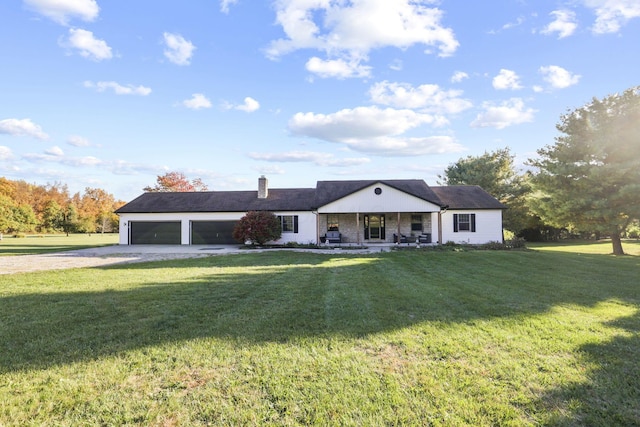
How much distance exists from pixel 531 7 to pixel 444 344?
13180 mm

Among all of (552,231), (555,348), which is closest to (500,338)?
(555,348)

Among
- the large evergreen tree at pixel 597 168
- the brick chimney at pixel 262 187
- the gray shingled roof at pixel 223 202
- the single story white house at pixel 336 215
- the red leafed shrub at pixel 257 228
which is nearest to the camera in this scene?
the large evergreen tree at pixel 597 168

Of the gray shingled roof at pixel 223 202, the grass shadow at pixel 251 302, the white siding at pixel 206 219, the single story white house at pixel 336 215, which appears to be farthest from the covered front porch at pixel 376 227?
the grass shadow at pixel 251 302

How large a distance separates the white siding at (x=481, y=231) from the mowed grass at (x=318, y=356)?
1466cm

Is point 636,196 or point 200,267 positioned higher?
point 636,196

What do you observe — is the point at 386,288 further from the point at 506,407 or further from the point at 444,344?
the point at 506,407

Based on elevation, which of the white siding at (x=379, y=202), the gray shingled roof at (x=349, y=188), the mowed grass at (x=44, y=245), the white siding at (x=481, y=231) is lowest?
the mowed grass at (x=44, y=245)

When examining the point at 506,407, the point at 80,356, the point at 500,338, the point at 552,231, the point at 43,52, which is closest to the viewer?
the point at 506,407

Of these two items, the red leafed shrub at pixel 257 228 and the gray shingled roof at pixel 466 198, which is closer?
the red leafed shrub at pixel 257 228

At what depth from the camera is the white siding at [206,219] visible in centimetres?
2250

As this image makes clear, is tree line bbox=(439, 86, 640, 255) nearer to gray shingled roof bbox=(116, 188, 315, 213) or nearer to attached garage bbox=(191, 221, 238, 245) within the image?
gray shingled roof bbox=(116, 188, 315, 213)

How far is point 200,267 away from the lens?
448 inches

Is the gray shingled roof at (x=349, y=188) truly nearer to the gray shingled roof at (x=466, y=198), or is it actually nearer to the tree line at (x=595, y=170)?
the gray shingled roof at (x=466, y=198)

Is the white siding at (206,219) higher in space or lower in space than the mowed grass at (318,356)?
higher
